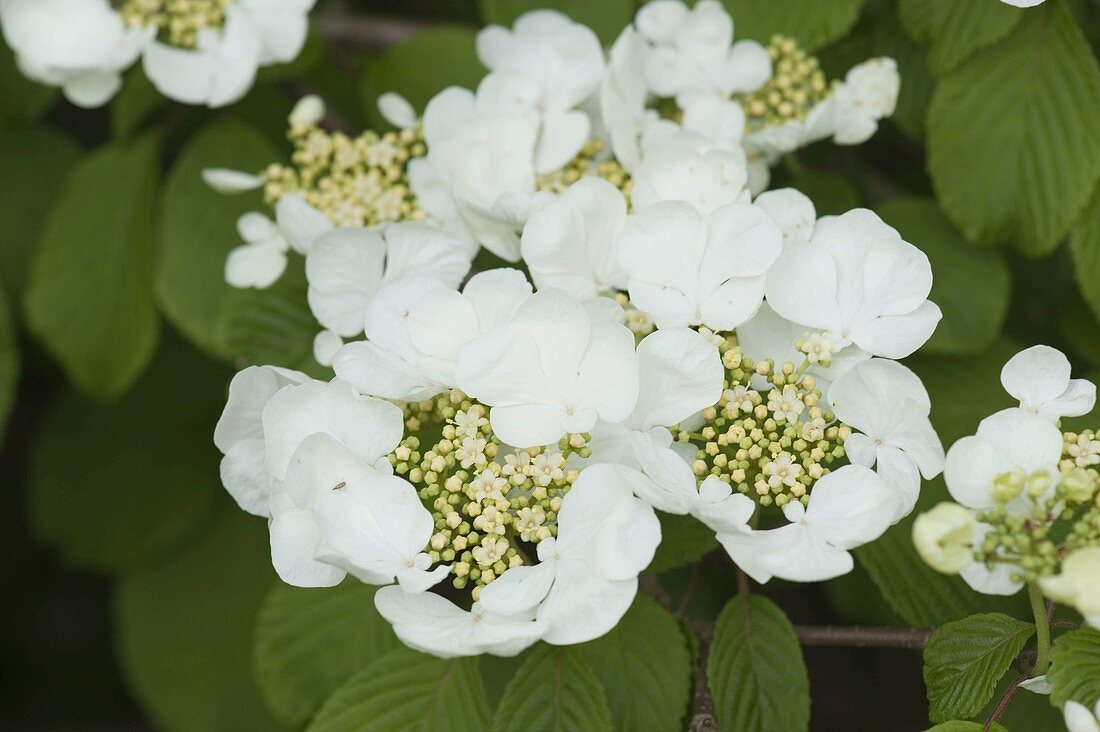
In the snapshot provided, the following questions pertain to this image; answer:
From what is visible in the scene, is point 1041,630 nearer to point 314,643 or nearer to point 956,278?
point 956,278

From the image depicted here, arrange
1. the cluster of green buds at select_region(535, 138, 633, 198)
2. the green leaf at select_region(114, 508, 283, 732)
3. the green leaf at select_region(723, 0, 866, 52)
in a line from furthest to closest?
the green leaf at select_region(114, 508, 283, 732)
the green leaf at select_region(723, 0, 866, 52)
the cluster of green buds at select_region(535, 138, 633, 198)

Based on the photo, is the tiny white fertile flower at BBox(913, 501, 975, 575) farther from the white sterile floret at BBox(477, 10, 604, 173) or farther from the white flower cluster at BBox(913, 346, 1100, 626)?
the white sterile floret at BBox(477, 10, 604, 173)

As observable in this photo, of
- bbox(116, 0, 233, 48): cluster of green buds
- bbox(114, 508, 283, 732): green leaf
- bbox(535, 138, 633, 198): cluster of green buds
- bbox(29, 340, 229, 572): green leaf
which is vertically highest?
bbox(535, 138, 633, 198): cluster of green buds

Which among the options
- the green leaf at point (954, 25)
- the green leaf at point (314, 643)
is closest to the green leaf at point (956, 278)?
the green leaf at point (954, 25)

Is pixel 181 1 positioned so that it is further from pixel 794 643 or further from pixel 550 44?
pixel 794 643

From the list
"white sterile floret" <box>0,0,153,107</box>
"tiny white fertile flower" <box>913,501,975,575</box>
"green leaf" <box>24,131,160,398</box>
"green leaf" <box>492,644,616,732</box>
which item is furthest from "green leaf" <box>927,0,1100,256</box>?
"green leaf" <box>24,131,160,398</box>

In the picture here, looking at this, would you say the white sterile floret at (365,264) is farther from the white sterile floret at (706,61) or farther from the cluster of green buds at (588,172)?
the white sterile floret at (706,61)

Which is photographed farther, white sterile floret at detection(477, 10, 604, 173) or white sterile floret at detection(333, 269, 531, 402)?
white sterile floret at detection(477, 10, 604, 173)
